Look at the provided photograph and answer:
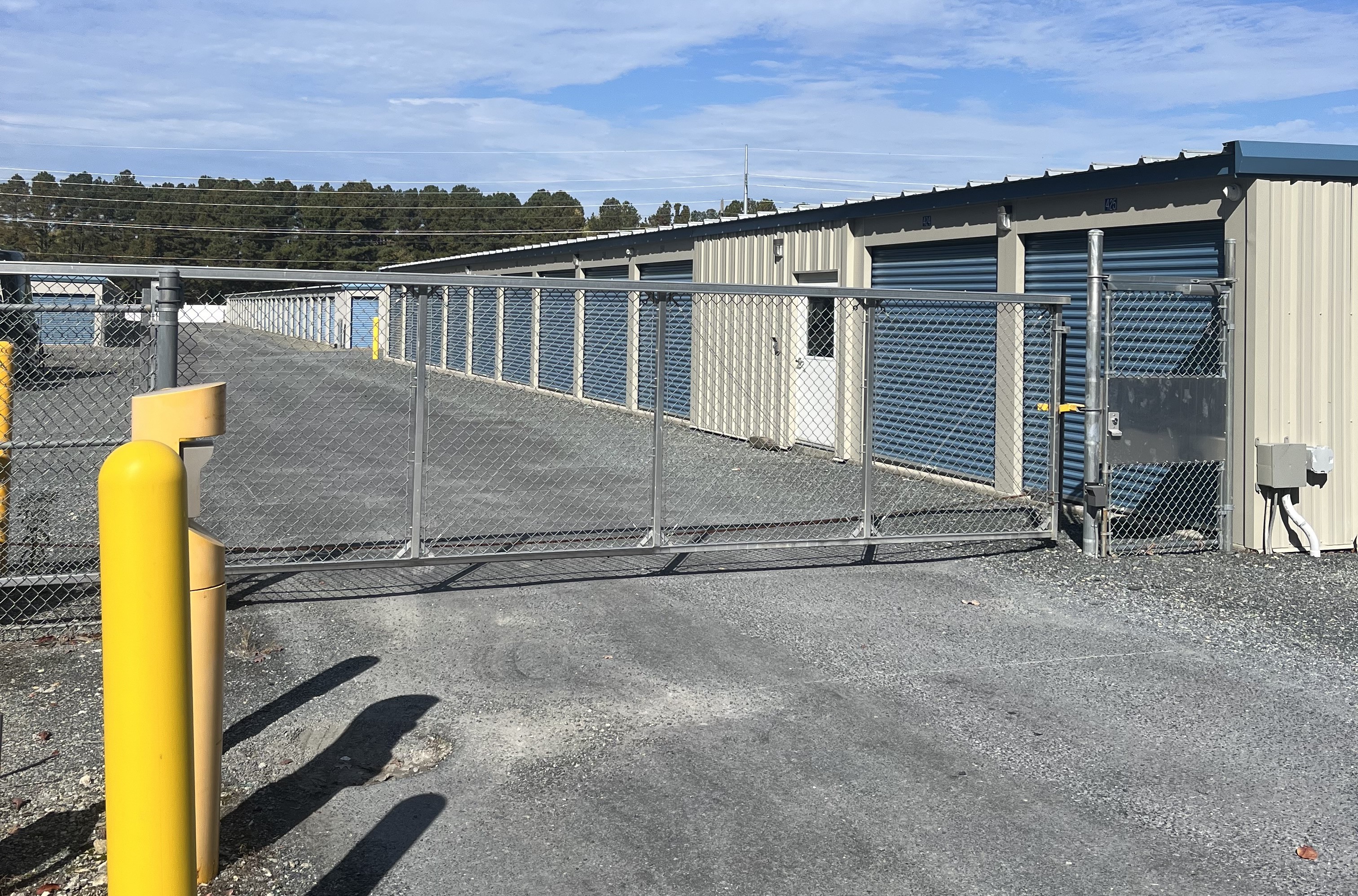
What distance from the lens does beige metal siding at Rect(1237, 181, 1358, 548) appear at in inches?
360

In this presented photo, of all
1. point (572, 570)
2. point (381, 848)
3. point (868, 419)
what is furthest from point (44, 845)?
point (868, 419)

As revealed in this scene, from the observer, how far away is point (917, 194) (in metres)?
13.1

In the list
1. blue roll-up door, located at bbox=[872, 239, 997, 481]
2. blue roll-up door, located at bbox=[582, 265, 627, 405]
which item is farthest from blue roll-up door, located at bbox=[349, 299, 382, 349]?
blue roll-up door, located at bbox=[872, 239, 997, 481]

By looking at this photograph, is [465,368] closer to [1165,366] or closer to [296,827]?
[1165,366]

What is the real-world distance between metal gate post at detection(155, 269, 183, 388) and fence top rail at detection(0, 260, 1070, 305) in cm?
8

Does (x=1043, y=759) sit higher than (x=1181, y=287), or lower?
lower

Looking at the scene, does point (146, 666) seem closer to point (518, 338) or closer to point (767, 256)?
point (767, 256)

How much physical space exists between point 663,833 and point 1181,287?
6.65m

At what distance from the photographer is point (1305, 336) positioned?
929 centimetres

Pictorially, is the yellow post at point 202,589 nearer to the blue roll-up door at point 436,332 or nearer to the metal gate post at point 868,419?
the metal gate post at point 868,419

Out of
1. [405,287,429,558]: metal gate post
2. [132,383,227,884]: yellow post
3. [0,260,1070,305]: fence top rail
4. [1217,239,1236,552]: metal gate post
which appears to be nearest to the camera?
[132,383,227,884]: yellow post

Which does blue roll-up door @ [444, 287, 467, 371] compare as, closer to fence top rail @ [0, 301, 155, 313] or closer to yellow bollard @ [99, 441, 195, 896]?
fence top rail @ [0, 301, 155, 313]

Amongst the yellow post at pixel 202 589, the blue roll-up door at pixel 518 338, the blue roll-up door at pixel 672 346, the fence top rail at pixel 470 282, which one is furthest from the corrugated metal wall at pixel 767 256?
the yellow post at pixel 202 589

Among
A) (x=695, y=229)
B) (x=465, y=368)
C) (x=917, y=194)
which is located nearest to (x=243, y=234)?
(x=465, y=368)
